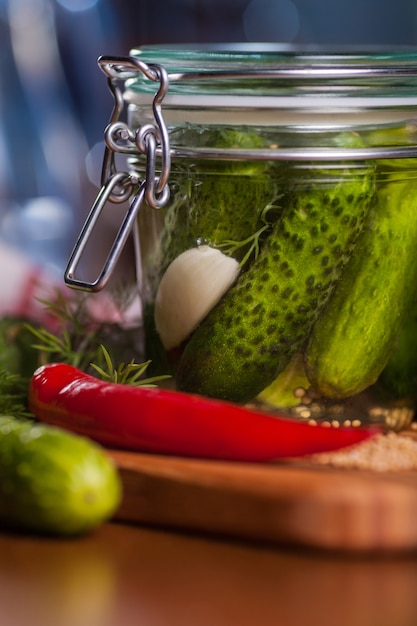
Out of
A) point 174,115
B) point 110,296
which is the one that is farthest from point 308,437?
point 110,296

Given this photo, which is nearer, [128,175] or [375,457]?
[375,457]

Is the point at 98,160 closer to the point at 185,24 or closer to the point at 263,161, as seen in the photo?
the point at 185,24

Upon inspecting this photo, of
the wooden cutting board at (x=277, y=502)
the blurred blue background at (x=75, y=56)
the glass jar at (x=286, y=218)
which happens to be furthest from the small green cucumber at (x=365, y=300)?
the blurred blue background at (x=75, y=56)

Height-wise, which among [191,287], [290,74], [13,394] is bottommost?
[13,394]

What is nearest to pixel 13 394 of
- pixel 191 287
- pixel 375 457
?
pixel 191 287

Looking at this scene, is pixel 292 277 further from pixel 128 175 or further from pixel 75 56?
pixel 75 56

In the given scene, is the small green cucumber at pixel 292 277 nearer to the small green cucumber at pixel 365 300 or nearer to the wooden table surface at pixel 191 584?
the small green cucumber at pixel 365 300

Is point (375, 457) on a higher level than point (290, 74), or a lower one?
lower
